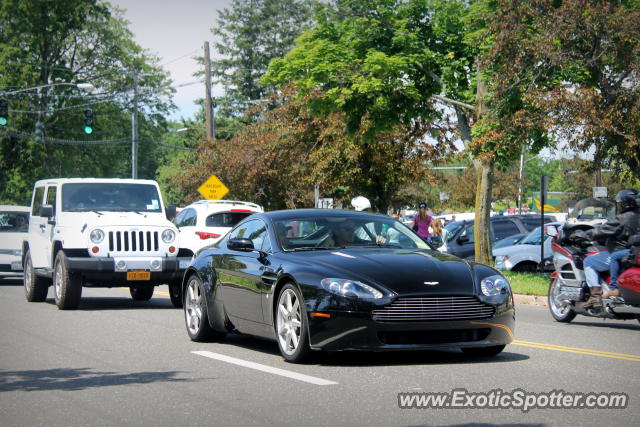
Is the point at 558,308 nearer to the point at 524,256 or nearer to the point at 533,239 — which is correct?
the point at 524,256

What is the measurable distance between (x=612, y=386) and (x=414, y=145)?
2924 centimetres

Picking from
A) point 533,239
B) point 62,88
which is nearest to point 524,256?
point 533,239

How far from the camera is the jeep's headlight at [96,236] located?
1587cm

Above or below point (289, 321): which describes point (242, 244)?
above

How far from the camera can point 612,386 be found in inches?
295

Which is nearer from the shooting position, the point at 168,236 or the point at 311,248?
the point at 311,248

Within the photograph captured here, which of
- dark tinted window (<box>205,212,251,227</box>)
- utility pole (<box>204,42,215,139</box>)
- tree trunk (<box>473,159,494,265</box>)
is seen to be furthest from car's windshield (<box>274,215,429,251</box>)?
utility pole (<box>204,42,215,139</box>)

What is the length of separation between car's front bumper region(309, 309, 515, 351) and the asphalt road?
21 centimetres

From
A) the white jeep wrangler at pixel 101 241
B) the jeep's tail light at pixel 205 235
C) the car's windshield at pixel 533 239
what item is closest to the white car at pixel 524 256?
the car's windshield at pixel 533 239

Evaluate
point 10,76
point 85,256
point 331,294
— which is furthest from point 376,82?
point 10,76

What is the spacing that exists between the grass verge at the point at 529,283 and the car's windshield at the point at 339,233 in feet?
29.3

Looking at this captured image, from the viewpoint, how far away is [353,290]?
8.52 meters

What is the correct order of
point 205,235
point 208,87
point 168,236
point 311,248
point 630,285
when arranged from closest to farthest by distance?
point 311,248 < point 630,285 < point 168,236 < point 205,235 < point 208,87

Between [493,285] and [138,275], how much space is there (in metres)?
8.18
